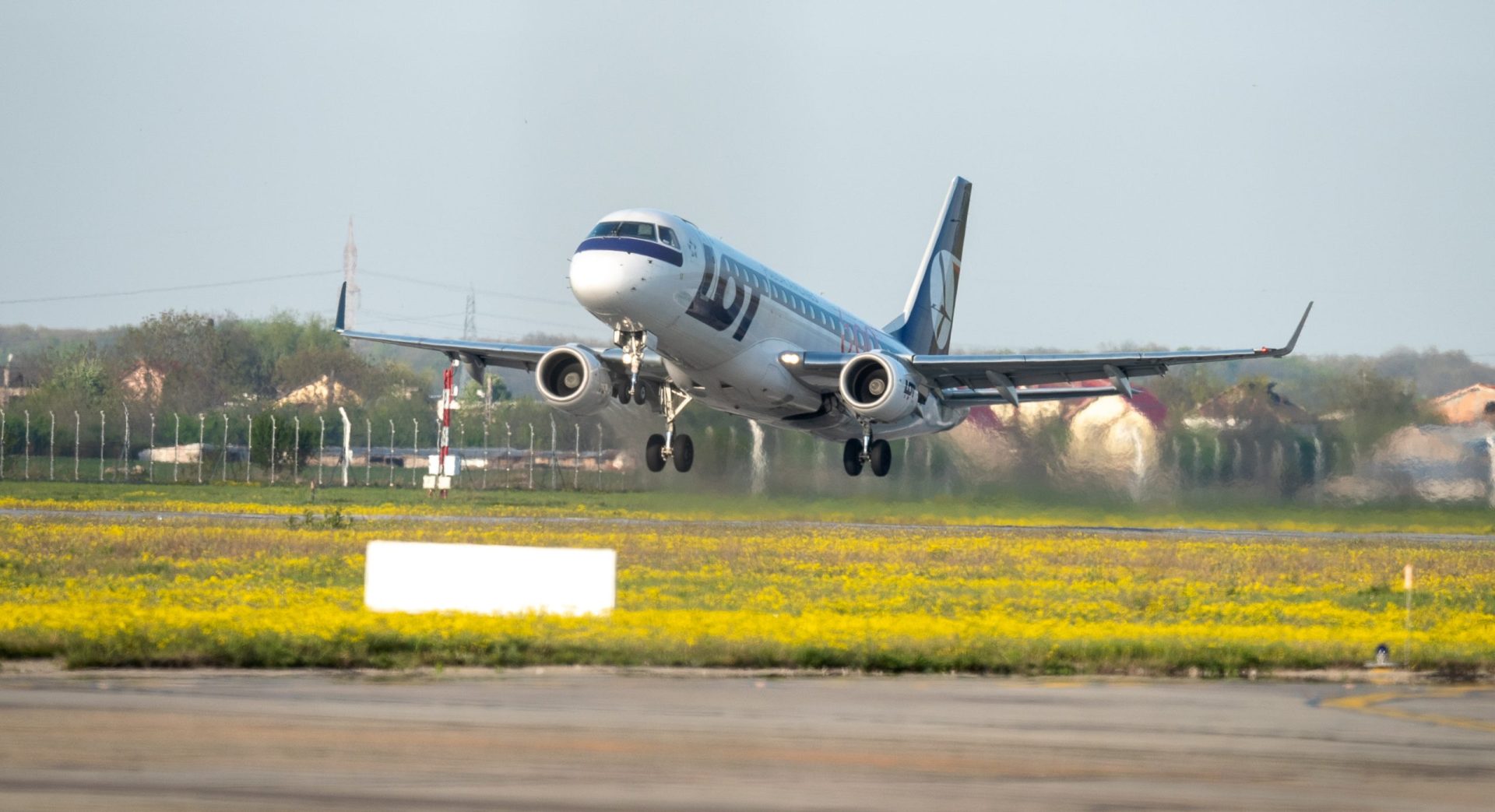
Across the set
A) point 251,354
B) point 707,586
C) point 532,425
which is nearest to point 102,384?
point 251,354

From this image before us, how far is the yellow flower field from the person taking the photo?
15.4 meters

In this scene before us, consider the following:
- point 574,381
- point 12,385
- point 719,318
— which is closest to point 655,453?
point 574,381

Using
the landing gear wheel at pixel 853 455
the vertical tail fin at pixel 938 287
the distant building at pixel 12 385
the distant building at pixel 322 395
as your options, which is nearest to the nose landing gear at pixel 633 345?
the landing gear wheel at pixel 853 455

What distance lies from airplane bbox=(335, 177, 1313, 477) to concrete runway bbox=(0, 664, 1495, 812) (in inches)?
761

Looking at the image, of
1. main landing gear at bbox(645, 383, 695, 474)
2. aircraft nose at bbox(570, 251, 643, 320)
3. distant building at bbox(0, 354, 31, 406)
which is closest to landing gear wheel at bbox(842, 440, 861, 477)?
main landing gear at bbox(645, 383, 695, 474)

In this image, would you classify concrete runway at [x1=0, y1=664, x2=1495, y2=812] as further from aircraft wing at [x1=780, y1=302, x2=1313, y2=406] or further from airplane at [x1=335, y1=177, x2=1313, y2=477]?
aircraft wing at [x1=780, y1=302, x2=1313, y2=406]

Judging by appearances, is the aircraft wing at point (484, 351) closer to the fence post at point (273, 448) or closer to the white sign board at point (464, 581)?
the white sign board at point (464, 581)

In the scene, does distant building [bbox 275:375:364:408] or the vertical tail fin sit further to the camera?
distant building [bbox 275:375:364:408]

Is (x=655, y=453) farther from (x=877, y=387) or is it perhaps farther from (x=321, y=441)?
(x=321, y=441)

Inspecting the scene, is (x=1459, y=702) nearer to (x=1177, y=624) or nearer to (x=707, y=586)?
(x=1177, y=624)

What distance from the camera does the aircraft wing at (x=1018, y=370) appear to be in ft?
126

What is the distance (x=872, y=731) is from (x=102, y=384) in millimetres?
82576

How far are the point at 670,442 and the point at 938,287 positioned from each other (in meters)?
16.5

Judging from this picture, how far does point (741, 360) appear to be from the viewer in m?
36.6
